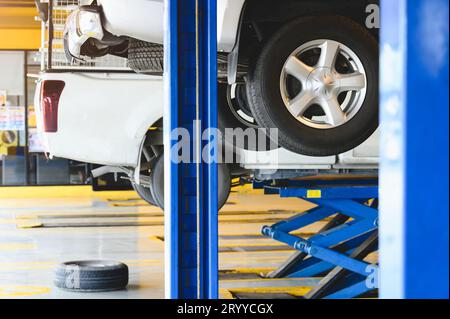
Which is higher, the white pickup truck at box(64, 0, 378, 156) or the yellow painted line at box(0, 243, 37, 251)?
the white pickup truck at box(64, 0, 378, 156)

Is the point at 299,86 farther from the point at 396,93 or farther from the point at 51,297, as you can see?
the point at 396,93

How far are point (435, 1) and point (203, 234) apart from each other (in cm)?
232

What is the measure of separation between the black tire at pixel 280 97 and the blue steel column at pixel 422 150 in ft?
10.1

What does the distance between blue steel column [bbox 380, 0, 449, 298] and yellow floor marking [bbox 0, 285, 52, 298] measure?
498 centimetres

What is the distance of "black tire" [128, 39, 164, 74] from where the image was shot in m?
5.32

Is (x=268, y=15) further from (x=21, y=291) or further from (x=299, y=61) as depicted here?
(x=21, y=291)

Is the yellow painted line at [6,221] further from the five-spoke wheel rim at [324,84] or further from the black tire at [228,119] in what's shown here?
the five-spoke wheel rim at [324,84]

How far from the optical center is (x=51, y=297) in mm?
5965

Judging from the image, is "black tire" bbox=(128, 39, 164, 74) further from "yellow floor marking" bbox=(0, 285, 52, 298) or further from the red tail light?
"yellow floor marking" bbox=(0, 285, 52, 298)

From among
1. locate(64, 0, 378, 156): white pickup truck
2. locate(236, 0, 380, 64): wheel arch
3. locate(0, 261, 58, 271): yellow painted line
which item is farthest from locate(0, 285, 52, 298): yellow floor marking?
locate(236, 0, 380, 64): wheel arch

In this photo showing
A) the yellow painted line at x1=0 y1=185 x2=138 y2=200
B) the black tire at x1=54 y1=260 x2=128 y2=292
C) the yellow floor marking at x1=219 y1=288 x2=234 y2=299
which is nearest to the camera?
the yellow floor marking at x1=219 y1=288 x2=234 y2=299

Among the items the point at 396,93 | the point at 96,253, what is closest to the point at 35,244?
the point at 96,253

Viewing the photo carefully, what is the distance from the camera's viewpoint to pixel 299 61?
4.65m

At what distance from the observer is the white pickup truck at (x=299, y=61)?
15.1 ft
